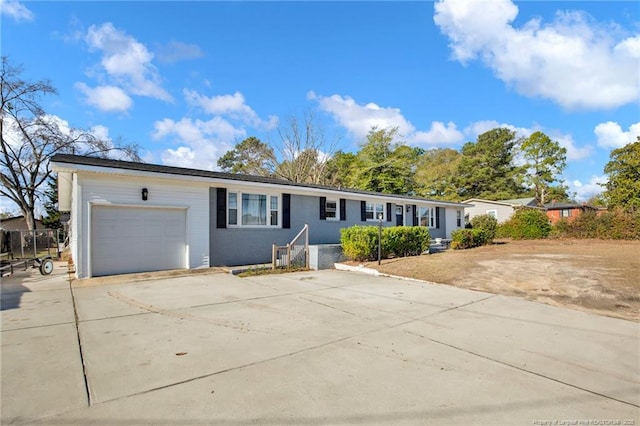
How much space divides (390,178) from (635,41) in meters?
21.6

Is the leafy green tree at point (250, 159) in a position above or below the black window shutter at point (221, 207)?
above

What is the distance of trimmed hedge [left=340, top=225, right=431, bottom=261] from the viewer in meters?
11.3

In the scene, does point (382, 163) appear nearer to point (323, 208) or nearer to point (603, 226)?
point (603, 226)

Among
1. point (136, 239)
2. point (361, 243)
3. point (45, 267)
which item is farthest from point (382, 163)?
point (45, 267)

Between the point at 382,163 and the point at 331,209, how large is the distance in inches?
758

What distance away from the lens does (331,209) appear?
560 inches

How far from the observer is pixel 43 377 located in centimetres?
296

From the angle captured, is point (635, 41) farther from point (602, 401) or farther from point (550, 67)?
point (602, 401)

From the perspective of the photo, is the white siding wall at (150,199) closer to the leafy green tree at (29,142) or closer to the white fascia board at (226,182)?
the white fascia board at (226,182)

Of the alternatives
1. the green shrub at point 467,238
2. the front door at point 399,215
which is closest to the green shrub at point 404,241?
the green shrub at point 467,238

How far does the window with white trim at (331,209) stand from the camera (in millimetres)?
14004

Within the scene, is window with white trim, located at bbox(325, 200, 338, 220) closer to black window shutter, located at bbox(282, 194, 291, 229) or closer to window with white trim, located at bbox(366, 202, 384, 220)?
black window shutter, located at bbox(282, 194, 291, 229)

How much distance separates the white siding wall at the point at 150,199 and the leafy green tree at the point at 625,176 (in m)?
28.2

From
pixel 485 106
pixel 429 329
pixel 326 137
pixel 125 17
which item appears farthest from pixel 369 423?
pixel 326 137
